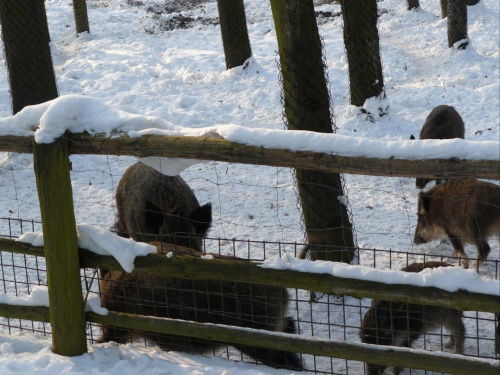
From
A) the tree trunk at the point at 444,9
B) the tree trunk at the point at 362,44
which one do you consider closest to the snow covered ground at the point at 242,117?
the tree trunk at the point at 444,9

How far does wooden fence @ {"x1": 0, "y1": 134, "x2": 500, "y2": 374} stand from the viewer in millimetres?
4012

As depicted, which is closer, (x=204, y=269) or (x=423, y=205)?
(x=204, y=269)

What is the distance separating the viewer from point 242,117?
13.6 m

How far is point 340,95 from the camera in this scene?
589 inches

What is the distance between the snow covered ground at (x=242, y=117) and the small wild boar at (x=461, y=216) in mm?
278

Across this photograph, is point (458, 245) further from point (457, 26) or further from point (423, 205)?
point (457, 26)

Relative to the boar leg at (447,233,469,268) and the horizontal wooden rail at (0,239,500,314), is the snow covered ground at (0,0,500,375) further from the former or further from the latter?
the boar leg at (447,233,469,268)

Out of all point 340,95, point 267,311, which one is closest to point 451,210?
point 267,311

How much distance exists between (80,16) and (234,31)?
7.07 metres

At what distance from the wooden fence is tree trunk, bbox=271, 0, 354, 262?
1.47 m

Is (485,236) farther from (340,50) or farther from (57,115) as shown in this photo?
(340,50)

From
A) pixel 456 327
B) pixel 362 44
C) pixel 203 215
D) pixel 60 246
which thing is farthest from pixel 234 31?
pixel 60 246

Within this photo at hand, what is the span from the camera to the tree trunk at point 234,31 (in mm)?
14641

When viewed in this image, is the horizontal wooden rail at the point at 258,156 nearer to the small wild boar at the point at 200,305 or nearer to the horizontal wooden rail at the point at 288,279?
the horizontal wooden rail at the point at 288,279
